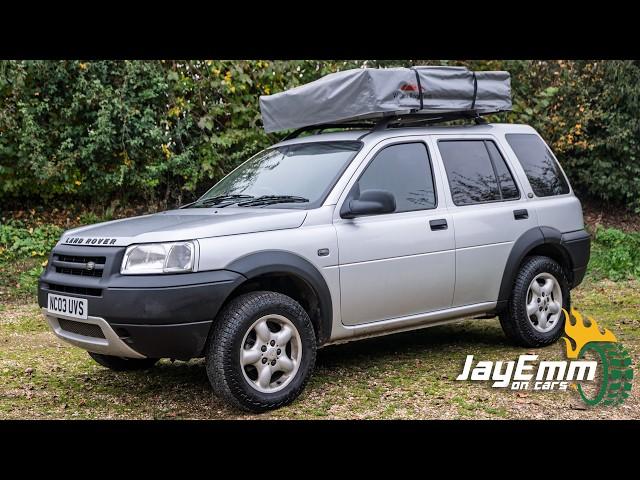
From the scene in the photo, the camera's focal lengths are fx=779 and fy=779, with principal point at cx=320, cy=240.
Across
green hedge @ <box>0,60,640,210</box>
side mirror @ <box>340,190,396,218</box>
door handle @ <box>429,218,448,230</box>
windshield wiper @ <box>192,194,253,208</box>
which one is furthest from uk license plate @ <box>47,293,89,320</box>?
green hedge @ <box>0,60,640,210</box>

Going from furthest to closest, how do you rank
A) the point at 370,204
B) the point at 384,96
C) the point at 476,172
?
1. the point at 476,172
2. the point at 384,96
3. the point at 370,204

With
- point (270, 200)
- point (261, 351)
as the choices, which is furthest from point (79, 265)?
point (270, 200)

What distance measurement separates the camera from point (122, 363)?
624 cm

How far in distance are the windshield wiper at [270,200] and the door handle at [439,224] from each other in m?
1.06

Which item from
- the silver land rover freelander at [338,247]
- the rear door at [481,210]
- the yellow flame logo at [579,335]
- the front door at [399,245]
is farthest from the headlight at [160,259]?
Result: the yellow flame logo at [579,335]

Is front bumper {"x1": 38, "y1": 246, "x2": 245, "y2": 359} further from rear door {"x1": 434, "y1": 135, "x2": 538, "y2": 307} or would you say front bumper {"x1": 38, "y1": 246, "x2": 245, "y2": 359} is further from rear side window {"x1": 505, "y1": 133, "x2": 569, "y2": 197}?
rear side window {"x1": 505, "y1": 133, "x2": 569, "y2": 197}

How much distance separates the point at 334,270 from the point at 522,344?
2.31m

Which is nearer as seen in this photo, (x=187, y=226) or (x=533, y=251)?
(x=187, y=226)

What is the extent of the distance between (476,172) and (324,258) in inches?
76.0

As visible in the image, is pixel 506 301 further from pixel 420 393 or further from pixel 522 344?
pixel 420 393

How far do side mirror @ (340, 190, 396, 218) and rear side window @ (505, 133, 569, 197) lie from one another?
200 cm

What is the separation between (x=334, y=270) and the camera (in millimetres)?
5441

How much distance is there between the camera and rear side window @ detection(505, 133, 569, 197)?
23.1 ft

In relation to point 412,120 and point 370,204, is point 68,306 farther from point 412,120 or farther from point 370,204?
point 412,120
